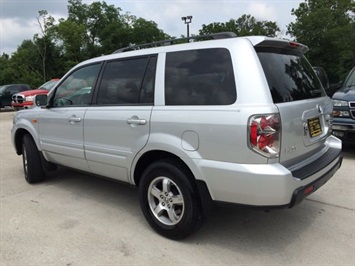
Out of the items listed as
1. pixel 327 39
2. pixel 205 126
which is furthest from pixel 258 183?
pixel 327 39

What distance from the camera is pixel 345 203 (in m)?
4.32

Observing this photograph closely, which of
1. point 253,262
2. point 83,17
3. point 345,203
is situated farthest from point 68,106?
point 83,17

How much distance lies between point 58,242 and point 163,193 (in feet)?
3.74

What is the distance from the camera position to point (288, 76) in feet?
10.8

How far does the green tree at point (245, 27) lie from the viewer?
4434 cm

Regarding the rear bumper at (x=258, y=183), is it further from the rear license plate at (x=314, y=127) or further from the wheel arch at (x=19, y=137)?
the wheel arch at (x=19, y=137)

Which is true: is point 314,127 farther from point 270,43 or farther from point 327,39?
point 327,39

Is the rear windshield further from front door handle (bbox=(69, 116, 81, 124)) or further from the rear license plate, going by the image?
front door handle (bbox=(69, 116, 81, 124))

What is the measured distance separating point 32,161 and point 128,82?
2387 mm

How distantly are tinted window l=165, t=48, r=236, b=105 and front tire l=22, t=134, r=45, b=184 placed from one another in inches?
111

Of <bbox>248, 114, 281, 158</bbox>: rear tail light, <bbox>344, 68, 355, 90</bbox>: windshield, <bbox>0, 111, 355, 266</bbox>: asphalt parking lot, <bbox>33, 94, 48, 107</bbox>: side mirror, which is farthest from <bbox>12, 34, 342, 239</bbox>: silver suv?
<bbox>344, 68, 355, 90</bbox>: windshield

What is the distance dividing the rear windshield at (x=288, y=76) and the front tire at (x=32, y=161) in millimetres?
3705

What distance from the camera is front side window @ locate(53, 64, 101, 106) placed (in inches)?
169

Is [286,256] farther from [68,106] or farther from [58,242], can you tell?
[68,106]
